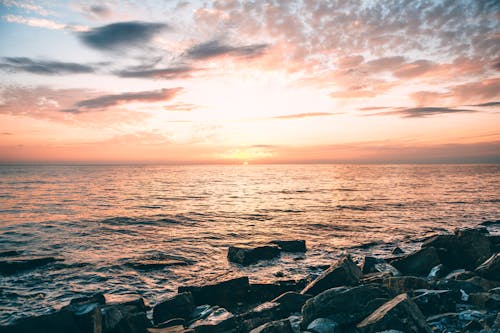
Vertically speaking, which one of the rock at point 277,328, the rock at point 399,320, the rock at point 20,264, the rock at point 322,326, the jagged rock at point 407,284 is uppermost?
the rock at point 399,320

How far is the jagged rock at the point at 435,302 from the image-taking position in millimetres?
7906

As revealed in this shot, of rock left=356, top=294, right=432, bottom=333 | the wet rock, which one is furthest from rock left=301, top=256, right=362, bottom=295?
the wet rock

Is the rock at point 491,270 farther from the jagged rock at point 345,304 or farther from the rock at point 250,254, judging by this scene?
the rock at point 250,254

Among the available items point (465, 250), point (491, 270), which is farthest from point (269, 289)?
point (465, 250)

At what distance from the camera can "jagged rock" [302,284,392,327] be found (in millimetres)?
7832

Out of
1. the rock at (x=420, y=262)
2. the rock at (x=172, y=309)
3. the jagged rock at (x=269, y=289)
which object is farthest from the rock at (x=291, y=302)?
the rock at (x=420, y=262)

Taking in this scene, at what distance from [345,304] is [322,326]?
39.6 inches

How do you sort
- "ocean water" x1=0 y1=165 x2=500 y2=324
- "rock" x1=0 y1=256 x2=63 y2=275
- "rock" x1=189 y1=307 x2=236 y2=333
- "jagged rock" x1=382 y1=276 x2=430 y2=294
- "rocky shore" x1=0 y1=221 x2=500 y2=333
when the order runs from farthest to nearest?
1. "rock" x1=0 y1=256 x2=63 y2=275
2. "ocean water" x1=0 y1=165 x2=500 y2=324
3. "jagged rock" x1=382 y1=276 x2=430 y2=294
4. "rock" x1=189 y1=307 x2=236 y2=333
5. "rocky shore" x1=0 y1=221 x2=500 y2=333

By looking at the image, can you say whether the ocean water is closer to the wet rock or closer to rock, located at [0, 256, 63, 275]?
rock, located at [0, 256, 63, 275]

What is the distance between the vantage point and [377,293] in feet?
27.9

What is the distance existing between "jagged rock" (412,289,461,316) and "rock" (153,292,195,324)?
6.64 m

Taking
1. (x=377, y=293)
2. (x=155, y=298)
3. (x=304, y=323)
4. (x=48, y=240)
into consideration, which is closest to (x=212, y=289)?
(x=155, y=298)

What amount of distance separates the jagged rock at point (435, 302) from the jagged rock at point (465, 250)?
653cm

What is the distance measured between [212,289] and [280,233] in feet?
50.3
